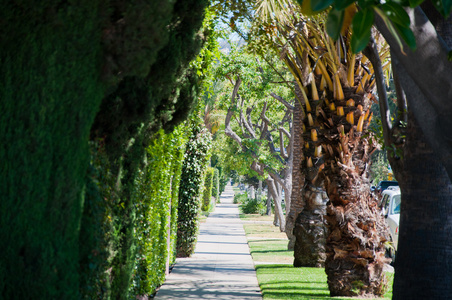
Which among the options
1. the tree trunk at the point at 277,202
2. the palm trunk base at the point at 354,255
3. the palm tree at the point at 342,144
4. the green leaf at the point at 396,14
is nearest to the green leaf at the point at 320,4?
the green leaf at the point at 396,14

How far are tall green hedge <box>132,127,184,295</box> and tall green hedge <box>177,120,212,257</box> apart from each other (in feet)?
11.5

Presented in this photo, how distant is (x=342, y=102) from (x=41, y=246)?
8.07 metres

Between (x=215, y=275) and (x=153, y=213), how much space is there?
3.89 m

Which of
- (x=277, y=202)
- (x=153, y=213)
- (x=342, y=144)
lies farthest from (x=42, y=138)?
(x=277, y=202)

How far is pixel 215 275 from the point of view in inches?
464

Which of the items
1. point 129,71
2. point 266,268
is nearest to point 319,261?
point 266,268

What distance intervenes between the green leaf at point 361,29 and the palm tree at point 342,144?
23.0ft

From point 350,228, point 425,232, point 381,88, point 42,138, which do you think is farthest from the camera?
point 350,228

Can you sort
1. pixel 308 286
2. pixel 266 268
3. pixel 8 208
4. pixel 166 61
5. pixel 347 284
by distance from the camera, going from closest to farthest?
pixel 8 208 < pixel 166 61 < pixel 347 284 < pixel 308 286 < pixel 266 268

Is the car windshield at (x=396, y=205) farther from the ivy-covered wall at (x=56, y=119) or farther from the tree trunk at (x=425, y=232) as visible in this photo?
the ivy-covered wall at (x=56, y=119)

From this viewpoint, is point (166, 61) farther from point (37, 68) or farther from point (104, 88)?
point (37, 68)

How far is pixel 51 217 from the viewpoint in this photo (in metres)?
3.55

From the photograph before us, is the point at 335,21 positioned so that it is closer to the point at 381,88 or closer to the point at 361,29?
the point at 361,29

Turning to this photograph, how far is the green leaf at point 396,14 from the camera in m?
2.36
